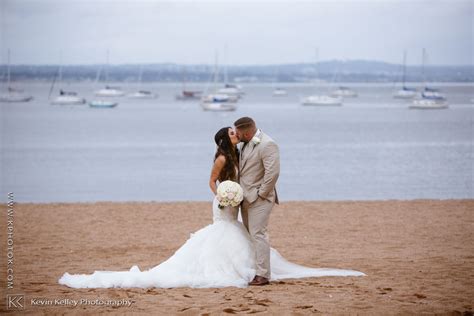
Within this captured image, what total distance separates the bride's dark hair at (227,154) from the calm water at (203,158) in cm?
1799

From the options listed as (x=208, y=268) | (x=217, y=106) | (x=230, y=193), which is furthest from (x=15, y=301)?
(x=217, y=106)

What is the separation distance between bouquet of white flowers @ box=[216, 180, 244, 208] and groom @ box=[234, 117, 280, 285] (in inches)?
7.6

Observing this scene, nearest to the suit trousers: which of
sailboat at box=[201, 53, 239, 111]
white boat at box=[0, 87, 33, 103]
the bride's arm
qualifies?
the bride's arm

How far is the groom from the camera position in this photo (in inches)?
356

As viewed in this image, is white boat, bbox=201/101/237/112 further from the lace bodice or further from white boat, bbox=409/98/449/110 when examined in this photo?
the lace bodice

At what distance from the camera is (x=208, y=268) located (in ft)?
30.3

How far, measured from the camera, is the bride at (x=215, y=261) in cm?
908

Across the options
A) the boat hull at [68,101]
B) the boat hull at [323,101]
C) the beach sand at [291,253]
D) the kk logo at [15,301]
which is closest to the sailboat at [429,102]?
the boat hull at [323,101]

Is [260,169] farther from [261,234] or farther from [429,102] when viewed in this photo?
Answer: [429,102]

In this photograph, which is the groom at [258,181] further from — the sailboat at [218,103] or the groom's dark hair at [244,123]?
the sailboat at [218,103]

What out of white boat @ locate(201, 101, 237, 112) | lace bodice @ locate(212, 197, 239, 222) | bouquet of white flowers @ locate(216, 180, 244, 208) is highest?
bouquet of white flowers @ locate(216, 180, 244, 208)

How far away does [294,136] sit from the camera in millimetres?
67500

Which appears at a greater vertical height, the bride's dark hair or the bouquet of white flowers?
the bride's dark hair

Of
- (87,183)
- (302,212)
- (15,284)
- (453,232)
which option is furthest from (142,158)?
(15,284)
